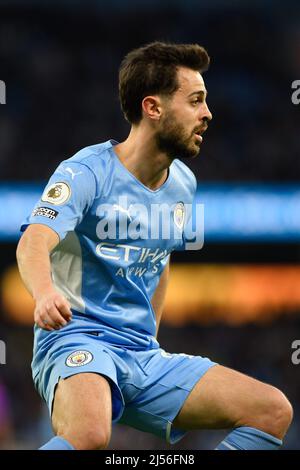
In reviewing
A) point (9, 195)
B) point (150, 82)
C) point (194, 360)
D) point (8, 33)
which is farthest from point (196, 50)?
point (8, 33)

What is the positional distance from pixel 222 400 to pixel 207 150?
10.8 meters

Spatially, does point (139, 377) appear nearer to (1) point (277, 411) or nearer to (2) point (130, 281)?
(2) point (130, 281)

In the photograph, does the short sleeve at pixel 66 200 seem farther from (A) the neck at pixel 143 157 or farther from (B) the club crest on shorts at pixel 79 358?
(B) the club crest on shorts at pixel 79 358

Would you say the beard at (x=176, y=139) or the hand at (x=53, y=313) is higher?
the beard at (x=176, y=139)

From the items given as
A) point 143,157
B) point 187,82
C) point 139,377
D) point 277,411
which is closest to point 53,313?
point 139,377

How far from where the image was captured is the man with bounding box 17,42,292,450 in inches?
151

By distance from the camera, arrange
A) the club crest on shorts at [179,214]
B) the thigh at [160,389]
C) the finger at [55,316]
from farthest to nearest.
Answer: the club crest on shorts at [179,214] → the thigh at [160,389] → the finger at [55,316]

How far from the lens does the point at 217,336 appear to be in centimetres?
1434

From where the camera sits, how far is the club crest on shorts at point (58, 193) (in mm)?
3982

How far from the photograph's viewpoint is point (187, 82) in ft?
14.5

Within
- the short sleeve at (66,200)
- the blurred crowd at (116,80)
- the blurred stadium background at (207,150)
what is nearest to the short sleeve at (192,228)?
the short sleeve at (66,200)

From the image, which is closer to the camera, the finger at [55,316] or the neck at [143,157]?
the finger at [55,316]

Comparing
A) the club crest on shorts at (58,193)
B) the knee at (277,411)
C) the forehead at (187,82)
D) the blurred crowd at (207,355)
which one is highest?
the forehead at (187,82)

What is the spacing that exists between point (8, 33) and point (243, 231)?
5.70m
